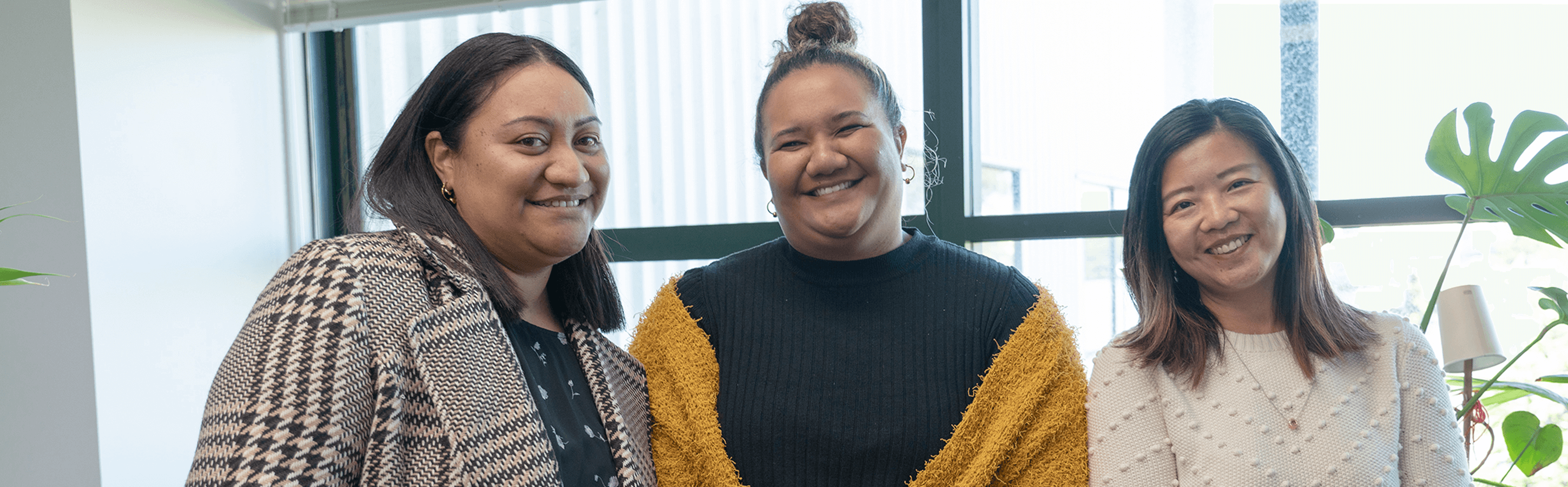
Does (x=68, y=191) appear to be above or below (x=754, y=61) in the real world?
below

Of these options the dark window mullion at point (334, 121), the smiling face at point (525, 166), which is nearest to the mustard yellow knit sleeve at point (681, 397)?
the smiling face at point (525, 166)

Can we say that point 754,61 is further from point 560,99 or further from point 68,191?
point 68,191

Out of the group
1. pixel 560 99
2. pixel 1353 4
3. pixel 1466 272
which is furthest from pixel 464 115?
pixel 1466 272

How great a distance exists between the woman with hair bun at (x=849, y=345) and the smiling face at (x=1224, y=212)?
0.71ft

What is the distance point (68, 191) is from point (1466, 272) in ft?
Answer: 10.6

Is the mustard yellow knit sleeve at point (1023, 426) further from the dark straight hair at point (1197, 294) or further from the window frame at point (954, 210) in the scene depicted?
the window frame at point (954, 210)

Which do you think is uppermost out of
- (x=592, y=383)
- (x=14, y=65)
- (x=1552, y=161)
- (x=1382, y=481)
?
(x=14, y=65)

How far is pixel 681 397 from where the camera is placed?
53.9 inches

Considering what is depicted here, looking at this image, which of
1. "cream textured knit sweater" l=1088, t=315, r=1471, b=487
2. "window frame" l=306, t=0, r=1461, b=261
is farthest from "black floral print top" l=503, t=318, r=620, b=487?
"window frame" l=306, t=0, r=1461, b=261

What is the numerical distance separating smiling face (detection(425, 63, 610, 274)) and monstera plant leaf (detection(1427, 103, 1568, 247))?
1434 millimetres

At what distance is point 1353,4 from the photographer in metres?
2.28

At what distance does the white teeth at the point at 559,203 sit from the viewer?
4.05 feet

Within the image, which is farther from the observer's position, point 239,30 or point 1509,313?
point 239,30

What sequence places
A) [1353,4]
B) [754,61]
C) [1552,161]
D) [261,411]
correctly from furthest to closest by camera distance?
[754,61] → [1353,4] → [1552,161] → [261,411]
